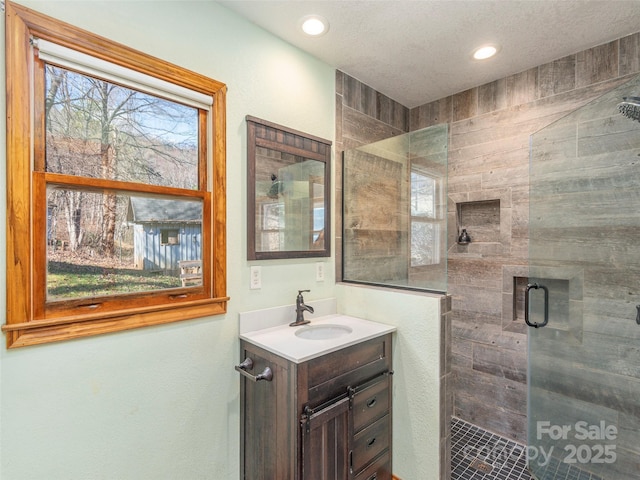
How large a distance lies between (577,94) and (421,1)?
4.13 ft

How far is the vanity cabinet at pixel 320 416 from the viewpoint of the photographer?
136cm

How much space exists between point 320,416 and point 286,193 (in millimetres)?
1219

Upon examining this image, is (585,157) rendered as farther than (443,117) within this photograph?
No

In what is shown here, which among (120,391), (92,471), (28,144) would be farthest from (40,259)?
(92,471)

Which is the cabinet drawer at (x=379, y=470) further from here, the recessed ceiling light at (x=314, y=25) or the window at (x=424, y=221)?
the recessed ceiling light at (x=314, y=25)

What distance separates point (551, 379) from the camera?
192 cm

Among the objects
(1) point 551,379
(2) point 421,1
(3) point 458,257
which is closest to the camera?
(2) point 421,1

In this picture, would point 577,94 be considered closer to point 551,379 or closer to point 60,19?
point 551,379

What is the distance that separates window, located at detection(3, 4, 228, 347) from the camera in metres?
1.13

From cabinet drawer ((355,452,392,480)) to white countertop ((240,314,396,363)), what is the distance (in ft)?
2.28

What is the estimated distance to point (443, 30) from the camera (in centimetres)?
181

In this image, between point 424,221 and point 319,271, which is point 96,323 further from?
point 424,221

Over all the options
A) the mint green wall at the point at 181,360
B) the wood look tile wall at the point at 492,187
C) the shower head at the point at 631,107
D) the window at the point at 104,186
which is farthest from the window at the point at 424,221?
the window at the point at 104,186

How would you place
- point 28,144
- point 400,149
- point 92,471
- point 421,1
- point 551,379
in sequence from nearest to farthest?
point 28,144
point 92,471
point 421,1
point 551,379
point 400,149
